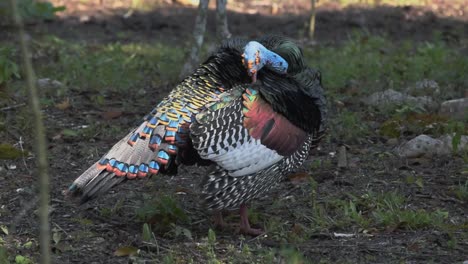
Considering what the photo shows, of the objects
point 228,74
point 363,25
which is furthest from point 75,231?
point 363,25

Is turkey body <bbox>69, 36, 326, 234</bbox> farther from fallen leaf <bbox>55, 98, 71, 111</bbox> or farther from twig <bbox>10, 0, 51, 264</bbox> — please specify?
fallen leaf <bbox>55, 98, 71, 111</bbox>

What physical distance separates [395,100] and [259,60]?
261 centimetres

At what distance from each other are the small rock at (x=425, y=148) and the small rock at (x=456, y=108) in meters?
0.71

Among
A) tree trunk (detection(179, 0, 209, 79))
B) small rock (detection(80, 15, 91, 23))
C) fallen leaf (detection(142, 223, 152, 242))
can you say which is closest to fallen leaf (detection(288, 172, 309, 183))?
fallen leaf (detection(142, 223, 152, 242))

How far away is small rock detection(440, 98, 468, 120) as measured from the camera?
22.2 feet

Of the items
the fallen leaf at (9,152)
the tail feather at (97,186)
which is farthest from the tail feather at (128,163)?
the fallen leaf at (9,152)

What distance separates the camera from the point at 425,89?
7.59 metres

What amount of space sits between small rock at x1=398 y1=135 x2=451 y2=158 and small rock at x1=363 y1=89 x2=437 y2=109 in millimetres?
941

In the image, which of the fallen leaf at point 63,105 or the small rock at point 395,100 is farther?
the fallen leaf at point 63,105

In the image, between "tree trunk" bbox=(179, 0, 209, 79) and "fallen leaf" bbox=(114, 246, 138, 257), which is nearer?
"fallen leaf" bbox=(114, 246, 138, 257)

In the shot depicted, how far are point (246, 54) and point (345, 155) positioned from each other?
5.23 ft

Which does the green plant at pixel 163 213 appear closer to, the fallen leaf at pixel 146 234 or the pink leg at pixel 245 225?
the fallen leaf at pixel 146 234

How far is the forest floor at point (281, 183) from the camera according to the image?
4.60 metres

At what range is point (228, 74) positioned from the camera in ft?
16.3
